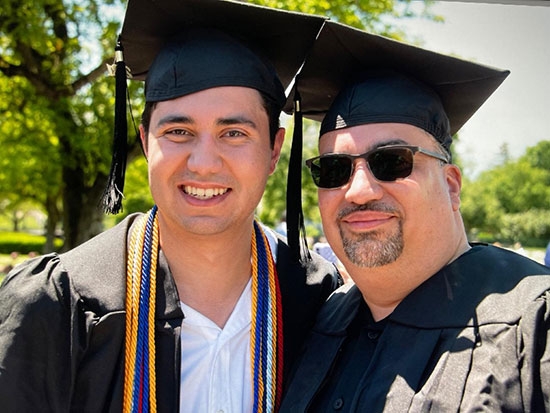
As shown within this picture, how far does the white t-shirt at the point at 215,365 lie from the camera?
211 centimetres

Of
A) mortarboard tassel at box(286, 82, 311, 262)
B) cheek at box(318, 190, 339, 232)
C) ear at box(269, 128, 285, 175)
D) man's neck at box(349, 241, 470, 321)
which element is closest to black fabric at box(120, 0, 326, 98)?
mortarboard tassel at box(286, 82, 311, 262)

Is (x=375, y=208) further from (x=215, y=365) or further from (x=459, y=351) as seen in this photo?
(x=215, y=365)

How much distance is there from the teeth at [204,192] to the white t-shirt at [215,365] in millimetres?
433

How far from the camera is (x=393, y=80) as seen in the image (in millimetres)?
2250

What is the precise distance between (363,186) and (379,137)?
0.19 meters

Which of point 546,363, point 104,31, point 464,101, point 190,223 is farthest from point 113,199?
point 104,31

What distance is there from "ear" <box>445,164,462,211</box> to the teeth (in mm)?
852

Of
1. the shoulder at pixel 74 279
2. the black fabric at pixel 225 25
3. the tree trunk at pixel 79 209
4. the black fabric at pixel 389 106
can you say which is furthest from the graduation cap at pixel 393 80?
the tree trunk at pixel 79 209

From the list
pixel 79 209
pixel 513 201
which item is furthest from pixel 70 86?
pixel 513 201

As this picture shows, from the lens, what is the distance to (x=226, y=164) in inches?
86.4

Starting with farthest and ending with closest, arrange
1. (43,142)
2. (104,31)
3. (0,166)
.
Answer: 1. (0,166)
2. (43,142)
3. (104,31)

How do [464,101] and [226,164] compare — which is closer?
[226,164]

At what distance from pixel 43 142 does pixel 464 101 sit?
9966mm

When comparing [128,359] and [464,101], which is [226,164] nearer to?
[128,359]
